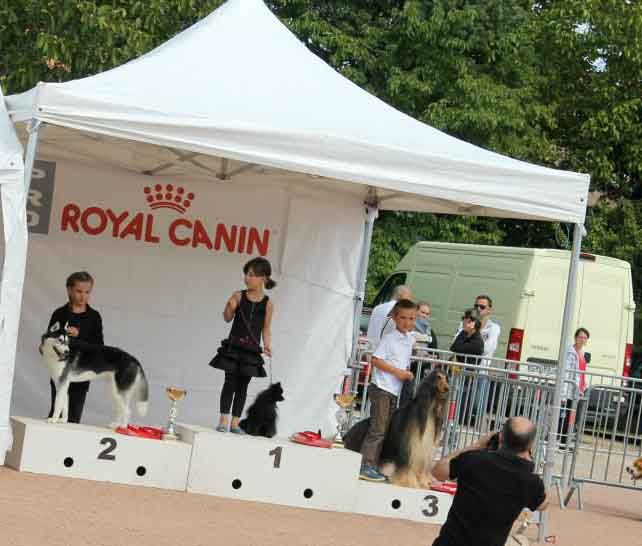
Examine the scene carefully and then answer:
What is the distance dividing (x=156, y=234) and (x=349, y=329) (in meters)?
2.18

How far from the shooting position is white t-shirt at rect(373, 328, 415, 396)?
11602 millimetres

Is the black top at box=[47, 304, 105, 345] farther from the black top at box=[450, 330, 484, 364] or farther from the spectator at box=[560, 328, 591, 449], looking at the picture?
the black top at box=[450, 330, 484, 364]

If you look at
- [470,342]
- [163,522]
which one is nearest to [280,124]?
[163,522]

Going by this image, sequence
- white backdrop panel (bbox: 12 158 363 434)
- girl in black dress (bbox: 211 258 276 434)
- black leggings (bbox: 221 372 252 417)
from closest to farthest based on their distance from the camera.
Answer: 1. black leggings (bbox: 221 372 252 417)
2. girl in black dress (bbox: 211 258 276 434)
3. white backdrop panel (bbox: 12 158 363 434)

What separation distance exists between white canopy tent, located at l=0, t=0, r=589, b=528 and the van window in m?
8.48

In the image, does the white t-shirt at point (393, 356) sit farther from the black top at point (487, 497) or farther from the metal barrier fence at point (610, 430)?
the black top at point (487, 497)

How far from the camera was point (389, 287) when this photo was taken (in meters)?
21.4

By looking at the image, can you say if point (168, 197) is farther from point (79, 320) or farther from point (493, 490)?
point (493, 490)

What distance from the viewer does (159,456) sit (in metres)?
10.7

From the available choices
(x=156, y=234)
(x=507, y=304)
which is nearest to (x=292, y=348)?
(x=156, y=234)

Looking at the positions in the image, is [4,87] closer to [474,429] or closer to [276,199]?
[276,199]

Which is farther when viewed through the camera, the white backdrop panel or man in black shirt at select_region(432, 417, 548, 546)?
the white backdrop panel

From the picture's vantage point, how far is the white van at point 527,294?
1998cm

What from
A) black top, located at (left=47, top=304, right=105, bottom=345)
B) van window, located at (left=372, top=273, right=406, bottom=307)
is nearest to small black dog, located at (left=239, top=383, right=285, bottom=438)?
black top, located at (left=47, top=304, right=105, bottom=345)
